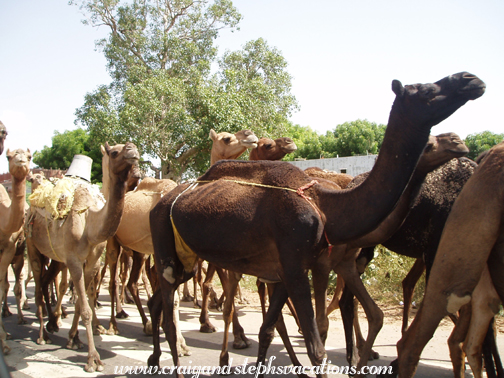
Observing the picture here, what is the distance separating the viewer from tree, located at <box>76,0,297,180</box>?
2091 centimetres

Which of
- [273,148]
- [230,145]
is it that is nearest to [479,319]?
[273,148]

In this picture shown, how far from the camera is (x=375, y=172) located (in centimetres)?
370

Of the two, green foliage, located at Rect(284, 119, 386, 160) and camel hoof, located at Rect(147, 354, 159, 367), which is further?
green foliage, located at Rect(284, 119, 386, 160)

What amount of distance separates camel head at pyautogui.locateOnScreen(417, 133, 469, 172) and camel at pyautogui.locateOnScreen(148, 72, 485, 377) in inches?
22.8

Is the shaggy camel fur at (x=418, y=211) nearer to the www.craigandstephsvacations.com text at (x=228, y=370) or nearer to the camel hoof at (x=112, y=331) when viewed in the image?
the www.craigandstephsvacations.com text at (x=228, y=370)

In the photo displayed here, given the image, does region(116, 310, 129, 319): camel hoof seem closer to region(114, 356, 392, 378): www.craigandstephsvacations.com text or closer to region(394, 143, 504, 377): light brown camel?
region(114, 356, 392, 378): www.craigandstephsvacations.com text

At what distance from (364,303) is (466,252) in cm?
164

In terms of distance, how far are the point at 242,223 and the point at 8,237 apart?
4.68 metres

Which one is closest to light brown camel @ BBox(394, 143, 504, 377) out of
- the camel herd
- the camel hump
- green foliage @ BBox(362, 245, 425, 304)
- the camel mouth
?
the camel herd

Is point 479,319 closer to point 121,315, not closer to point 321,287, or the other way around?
point 321,287

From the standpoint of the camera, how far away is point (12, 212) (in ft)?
22.0

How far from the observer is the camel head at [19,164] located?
645cm

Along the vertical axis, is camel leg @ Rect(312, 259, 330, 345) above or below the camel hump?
below

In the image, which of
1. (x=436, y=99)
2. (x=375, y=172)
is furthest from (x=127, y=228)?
(x=436, y=99)
